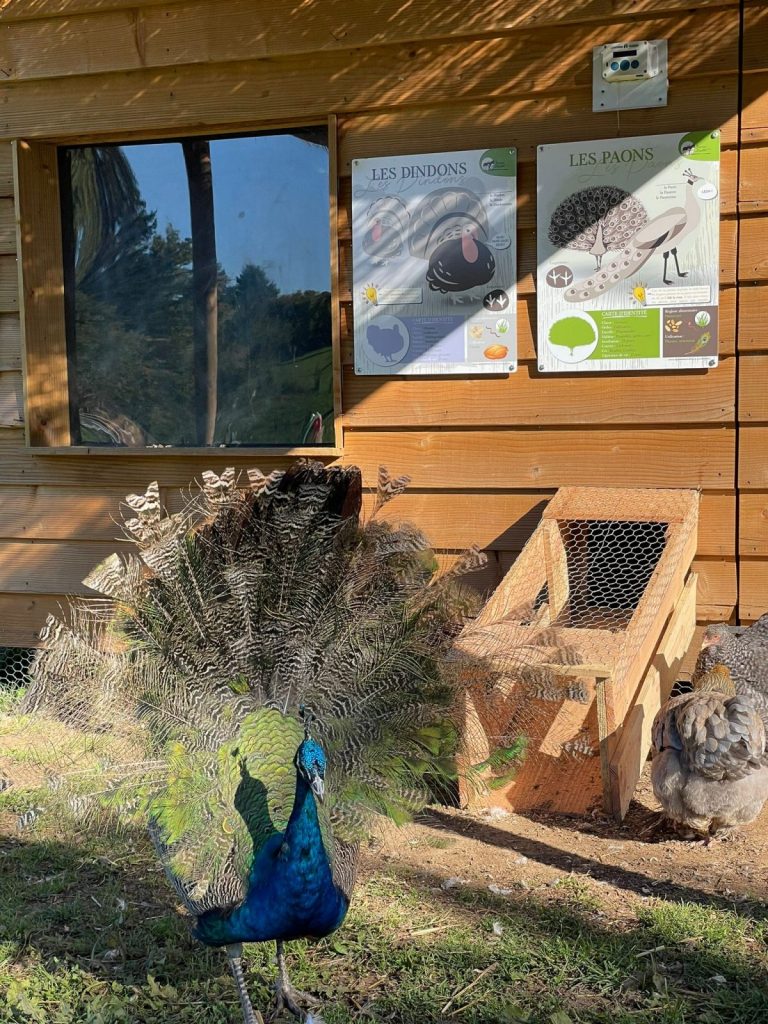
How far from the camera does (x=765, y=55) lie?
4328 mm

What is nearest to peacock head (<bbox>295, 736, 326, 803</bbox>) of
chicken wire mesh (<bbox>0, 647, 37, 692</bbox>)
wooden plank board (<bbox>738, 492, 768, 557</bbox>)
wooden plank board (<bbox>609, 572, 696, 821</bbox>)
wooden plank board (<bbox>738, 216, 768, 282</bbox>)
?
wooden plank board (<bbox>609, 572, 696, 821</bbox>)

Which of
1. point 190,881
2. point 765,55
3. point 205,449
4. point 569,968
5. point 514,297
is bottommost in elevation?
point 569,968

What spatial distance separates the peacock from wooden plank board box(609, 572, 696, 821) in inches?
35.4

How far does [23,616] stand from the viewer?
563cm

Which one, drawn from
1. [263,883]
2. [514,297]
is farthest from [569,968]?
[514,297]

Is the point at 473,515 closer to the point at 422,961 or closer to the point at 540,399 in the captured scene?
the point at 540,399

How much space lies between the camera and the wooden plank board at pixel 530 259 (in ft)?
14.7

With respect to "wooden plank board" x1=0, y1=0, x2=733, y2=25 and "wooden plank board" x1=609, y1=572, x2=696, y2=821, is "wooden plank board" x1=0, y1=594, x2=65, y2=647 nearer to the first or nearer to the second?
"wooden plank board" x1=0, y1=0, x2=733, y2=25

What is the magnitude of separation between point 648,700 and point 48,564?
10.5 feet

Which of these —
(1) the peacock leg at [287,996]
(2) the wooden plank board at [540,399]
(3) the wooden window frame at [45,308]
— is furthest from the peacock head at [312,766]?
(3) the wooden window frame at [45,308]

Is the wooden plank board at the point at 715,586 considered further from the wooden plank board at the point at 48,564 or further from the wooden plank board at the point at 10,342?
the wooden plank board at the point at 10,342

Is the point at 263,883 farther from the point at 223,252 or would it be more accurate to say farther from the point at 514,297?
the point at 223,252

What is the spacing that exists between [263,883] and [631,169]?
134 inches

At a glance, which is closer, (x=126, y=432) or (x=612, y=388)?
(x=612, y=388)
